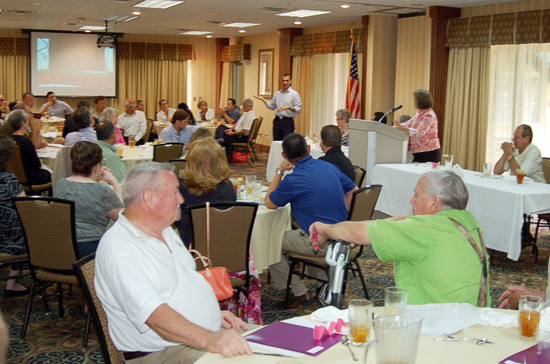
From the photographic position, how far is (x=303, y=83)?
14.7 metres

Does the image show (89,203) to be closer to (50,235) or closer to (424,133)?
(50,235)

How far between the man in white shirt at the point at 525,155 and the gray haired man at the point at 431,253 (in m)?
4.38

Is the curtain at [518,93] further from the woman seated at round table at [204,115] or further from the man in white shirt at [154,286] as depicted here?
the man in white shirt at [154,286]

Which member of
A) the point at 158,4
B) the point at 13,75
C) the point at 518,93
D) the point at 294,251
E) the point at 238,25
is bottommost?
the point at 294,251

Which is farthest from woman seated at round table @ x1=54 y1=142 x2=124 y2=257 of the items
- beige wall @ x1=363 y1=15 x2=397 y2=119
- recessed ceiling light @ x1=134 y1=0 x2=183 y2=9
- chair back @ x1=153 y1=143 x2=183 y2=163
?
beige wall @ x1=363 y1=15 x2=397 y2=119

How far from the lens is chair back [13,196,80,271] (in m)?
3.97

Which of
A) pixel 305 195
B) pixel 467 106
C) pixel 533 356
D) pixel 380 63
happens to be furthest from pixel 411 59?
pixel 533 356

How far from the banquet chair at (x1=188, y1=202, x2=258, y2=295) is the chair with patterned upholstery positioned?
756 millimetres

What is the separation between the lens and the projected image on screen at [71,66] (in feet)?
57.1

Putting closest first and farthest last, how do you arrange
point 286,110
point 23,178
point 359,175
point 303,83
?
point 359,175 → point 23,178 → point 286,110 → point 303,83

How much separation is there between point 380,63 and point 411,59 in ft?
2.56

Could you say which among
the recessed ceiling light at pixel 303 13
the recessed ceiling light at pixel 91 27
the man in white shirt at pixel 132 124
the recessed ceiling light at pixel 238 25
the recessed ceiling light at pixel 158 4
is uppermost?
the recessed ceiling light at pixel 91 27

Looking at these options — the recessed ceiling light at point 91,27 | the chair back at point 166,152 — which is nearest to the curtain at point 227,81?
the recessed ceiling light at point 91,27

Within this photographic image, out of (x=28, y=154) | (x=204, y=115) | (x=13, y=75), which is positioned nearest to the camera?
(x=28, y=154)
